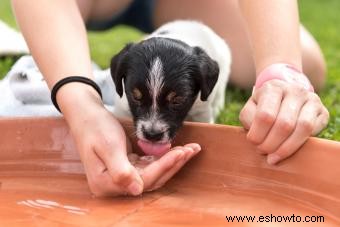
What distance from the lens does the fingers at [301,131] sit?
188 centimetres

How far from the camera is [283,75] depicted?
205cm

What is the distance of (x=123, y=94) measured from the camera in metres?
2.64

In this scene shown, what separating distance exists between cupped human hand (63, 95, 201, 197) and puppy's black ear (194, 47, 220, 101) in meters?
0.47

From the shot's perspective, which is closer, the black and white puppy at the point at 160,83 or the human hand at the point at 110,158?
the human hand at the point at 110,158

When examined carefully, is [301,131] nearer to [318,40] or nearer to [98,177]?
[98,177]

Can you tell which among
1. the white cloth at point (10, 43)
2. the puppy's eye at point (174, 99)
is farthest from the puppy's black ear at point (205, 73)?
the white cloth at point (10, 43)

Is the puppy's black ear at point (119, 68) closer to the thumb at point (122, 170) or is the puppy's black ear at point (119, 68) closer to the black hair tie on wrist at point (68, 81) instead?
the black hair tie on wrist at point (68, 81)

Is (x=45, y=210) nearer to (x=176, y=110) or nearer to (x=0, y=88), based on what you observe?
(x=176, y=110)

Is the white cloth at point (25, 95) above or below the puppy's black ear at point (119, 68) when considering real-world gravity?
below

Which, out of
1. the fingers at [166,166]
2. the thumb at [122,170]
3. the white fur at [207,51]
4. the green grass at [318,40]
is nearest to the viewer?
the thumb at [122,170]

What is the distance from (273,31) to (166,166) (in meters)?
0.62

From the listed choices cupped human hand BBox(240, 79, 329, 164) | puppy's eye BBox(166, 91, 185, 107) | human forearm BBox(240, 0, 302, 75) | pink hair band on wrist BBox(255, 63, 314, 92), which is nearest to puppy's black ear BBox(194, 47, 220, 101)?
puppy's eye BBox(166, 91, 185, 107)

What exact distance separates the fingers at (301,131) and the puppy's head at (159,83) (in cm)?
45

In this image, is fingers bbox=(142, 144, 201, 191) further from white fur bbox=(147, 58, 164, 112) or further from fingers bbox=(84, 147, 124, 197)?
white fur bbox=(147, 58, 164, 112)
